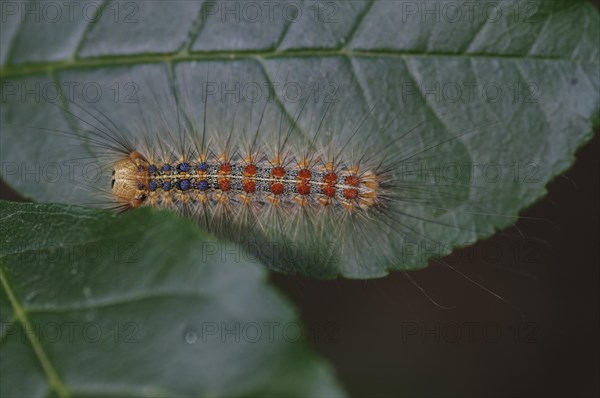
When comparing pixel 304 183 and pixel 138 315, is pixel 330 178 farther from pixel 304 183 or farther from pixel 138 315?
pixel 138 315

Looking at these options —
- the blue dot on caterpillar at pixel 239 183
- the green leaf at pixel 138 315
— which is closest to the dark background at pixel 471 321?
the blue dot on caterpillar at pixel 239 183

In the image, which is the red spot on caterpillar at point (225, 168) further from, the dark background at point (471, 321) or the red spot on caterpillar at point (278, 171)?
the dark background at point (471, 321)

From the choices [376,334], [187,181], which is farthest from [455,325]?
[187,181]

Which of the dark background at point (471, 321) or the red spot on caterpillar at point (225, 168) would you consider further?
the dark background at point (471, 321)

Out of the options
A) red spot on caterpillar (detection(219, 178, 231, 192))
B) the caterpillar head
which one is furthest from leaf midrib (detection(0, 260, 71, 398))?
red spot on caterpillar (detection(219, 178, 231, 192))

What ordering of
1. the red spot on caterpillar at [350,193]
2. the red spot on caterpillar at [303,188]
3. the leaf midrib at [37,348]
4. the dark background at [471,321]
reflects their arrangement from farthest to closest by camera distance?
the dark background at [471,321], the red spot on caterpillar at [303,188], the red spot on caterpillar at [350,193], the leaf midrib at [37,348]

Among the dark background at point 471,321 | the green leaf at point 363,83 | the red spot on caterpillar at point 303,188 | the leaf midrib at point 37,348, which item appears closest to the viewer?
the leaf midrib at point 37,348
